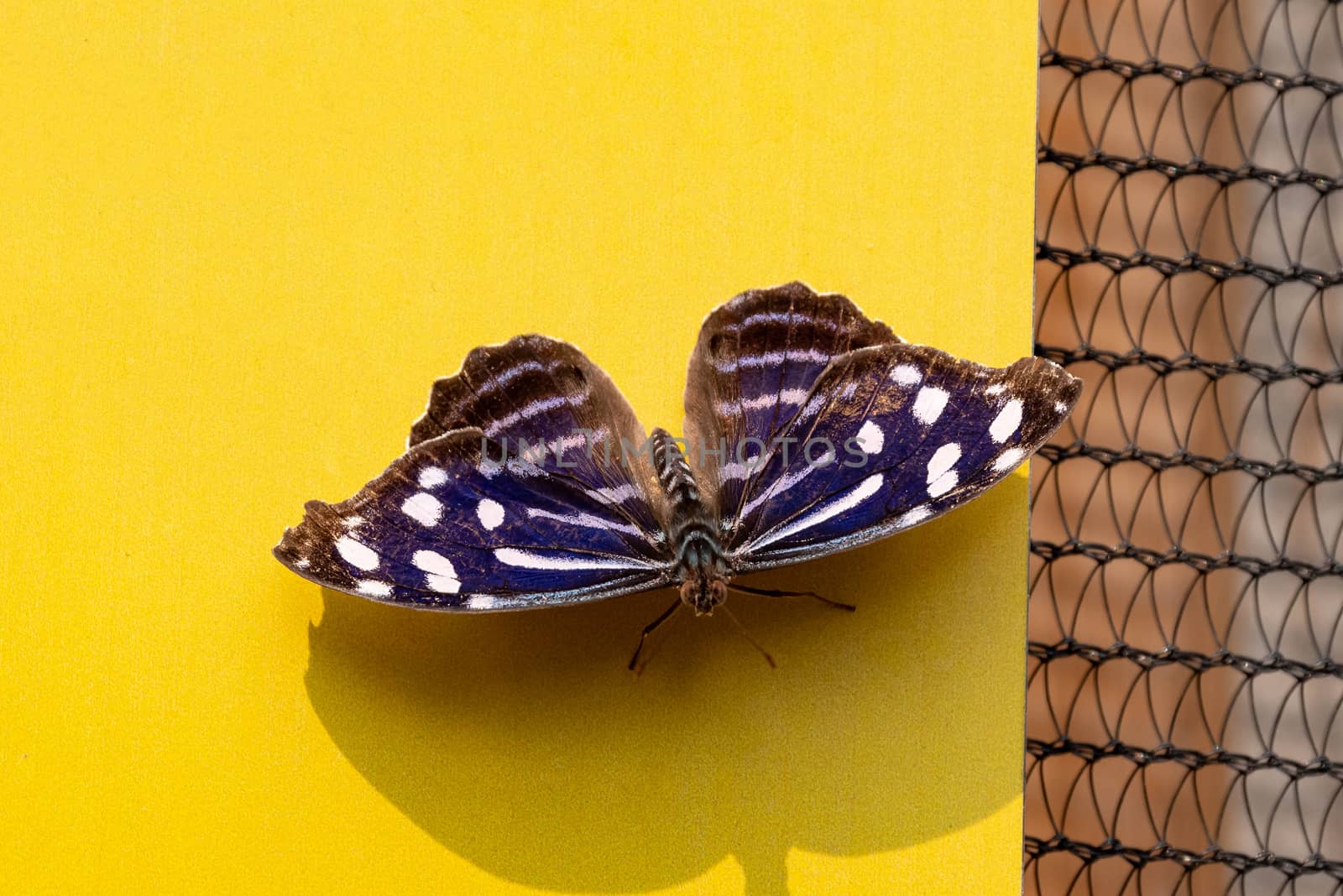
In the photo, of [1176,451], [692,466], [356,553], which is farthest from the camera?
[1176,451]

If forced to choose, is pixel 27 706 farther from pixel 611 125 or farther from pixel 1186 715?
pixel 1186 715

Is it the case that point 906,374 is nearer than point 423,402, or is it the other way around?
point 906,374

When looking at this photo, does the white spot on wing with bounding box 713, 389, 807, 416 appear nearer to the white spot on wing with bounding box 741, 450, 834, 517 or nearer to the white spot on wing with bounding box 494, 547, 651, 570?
the white spot on wing with bounding box 741, 450, 834, 517

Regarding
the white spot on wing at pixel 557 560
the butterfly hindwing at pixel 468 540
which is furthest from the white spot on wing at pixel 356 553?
the white spot on wing at pixel 557 560

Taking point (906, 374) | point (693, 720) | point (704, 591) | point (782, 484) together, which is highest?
point (906, 374)

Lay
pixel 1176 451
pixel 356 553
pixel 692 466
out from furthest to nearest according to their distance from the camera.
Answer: pixel 1176 451
pixel 692 466
pixel 356 553

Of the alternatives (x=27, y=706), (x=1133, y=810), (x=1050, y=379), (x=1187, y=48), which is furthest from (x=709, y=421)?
(x=1187, y=48)

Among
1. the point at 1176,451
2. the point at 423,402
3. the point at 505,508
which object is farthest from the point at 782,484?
the point at 1176,451

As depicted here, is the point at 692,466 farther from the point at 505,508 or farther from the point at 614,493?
the point at 505,508
